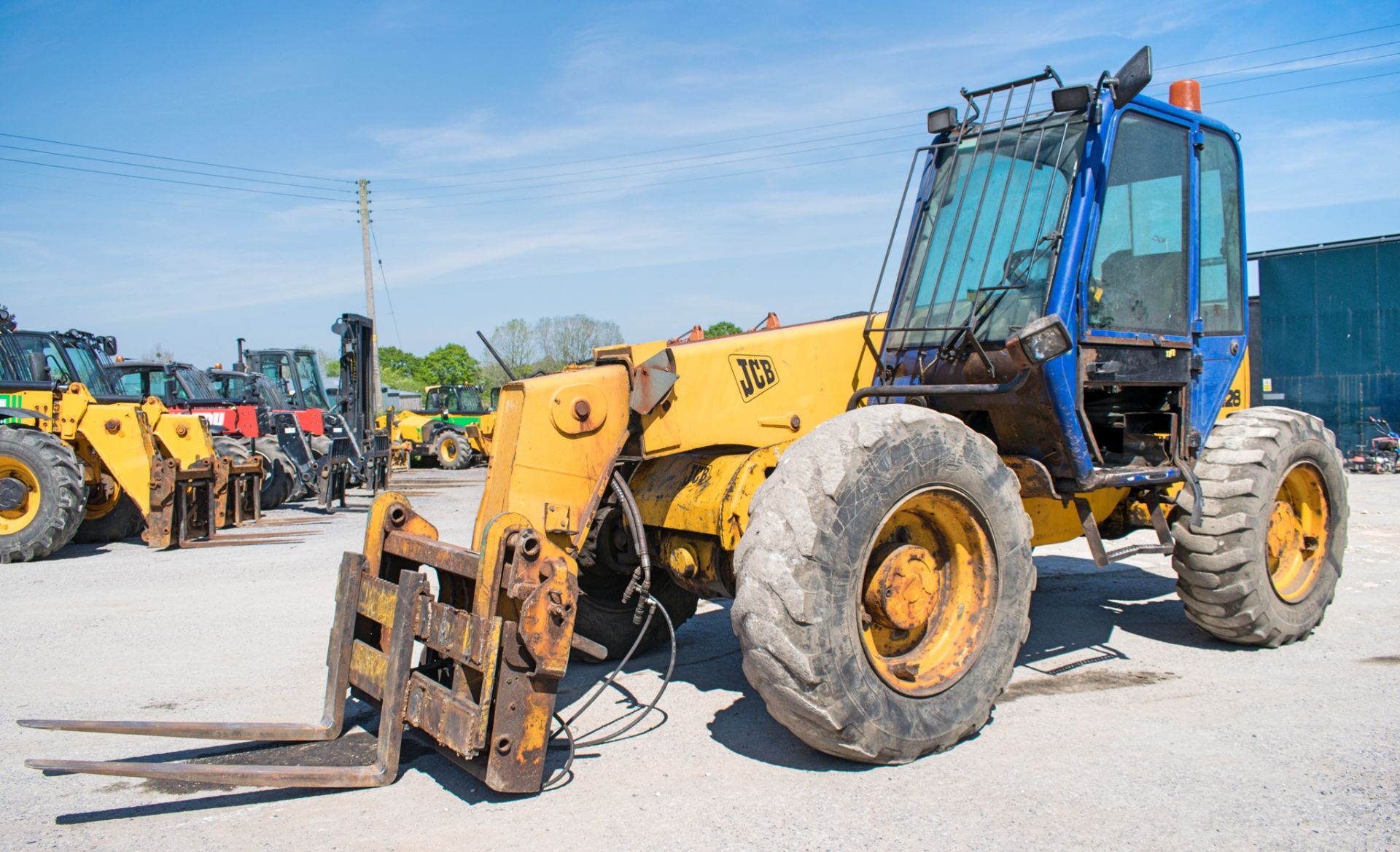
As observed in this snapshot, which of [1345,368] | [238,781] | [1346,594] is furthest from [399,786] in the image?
[1345,368]

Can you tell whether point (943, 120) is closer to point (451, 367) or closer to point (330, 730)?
point (330, 730)

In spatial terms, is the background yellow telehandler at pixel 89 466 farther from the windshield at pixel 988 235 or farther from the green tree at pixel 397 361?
the green tree at pixel 397 361

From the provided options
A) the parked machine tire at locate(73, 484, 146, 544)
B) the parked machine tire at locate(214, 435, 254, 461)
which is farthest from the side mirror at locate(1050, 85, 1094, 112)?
the parked machine tire at locate(214, 435, 254, 461)

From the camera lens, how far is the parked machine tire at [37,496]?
10484mm

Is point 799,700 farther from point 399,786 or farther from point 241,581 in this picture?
point 241,581

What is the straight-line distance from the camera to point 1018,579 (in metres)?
4.41

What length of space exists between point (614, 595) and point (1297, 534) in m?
4.20

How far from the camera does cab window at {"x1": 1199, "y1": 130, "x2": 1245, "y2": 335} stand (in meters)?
5.87

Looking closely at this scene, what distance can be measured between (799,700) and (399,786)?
1.59 m

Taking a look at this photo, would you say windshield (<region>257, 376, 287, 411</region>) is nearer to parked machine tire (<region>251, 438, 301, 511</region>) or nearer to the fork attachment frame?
parked machine tire (<region>251, 438, 301, 511</region>)

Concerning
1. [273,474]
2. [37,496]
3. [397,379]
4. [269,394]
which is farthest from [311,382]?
[397,379]

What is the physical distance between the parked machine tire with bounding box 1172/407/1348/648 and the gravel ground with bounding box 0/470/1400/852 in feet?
0.80

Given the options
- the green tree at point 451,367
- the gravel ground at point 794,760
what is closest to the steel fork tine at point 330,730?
the gravel ground at point 794,760

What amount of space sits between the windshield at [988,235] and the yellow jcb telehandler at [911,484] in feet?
0.05
